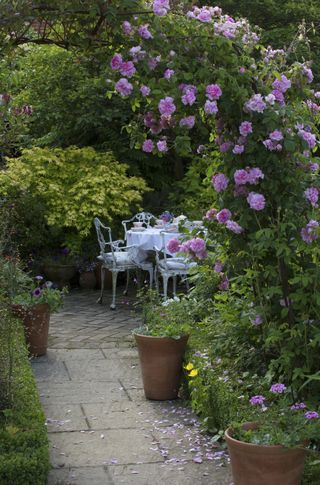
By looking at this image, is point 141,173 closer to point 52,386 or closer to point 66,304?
point 66,304

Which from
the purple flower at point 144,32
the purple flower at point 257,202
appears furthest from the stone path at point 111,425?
the purple flower at point 144,32

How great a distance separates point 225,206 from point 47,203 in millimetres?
5942

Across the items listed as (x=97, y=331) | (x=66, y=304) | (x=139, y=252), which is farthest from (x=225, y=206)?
(x=66, y=304)

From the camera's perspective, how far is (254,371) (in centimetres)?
435

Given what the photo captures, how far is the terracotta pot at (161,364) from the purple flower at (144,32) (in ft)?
6.91

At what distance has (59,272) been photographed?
961 centimetres

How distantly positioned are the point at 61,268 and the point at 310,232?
637cm

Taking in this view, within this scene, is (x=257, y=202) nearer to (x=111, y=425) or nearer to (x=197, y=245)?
(x=197, y=245)

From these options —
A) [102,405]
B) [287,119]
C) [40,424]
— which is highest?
[287,119]

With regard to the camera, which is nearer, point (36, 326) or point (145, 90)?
point (145, 90)

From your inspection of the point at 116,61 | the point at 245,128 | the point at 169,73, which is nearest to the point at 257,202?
the point at 245,128

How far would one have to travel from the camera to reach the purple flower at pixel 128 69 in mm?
3598

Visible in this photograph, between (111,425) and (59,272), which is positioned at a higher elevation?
(59,272)

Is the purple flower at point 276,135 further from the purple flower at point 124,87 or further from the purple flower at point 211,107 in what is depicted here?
the purple flower at point 124,87
